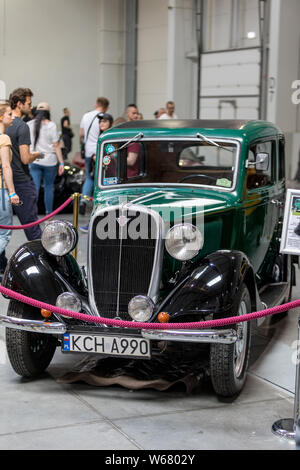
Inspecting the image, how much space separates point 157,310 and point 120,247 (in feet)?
1.56

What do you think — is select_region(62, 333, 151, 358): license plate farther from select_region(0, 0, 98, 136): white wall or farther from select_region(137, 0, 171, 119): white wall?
select_region(0, 0, 98, 136): white wall

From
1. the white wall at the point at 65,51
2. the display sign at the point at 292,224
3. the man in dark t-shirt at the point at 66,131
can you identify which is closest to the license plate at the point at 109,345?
the display sign at the point at 292,224

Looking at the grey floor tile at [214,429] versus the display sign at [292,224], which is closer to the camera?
the grey floor tile at [214,429]

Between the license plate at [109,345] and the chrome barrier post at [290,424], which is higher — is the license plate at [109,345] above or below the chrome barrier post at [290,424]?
above

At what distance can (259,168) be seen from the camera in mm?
5434

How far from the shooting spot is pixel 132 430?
3.87 meters

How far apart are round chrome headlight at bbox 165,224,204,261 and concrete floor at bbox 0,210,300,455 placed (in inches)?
34.0

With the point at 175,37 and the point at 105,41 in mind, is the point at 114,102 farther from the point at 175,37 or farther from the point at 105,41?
the point at 175,37

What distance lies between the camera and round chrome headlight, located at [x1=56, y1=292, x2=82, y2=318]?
4.46m

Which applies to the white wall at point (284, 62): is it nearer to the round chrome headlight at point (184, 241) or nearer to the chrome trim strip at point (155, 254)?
the chrome trim strip at point (155, 254)

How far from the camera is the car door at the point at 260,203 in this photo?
537cm

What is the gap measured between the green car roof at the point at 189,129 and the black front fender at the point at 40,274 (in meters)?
1.26

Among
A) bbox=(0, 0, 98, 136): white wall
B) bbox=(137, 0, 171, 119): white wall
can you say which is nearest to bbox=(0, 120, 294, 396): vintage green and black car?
bbox=(137, 0, 171, 119): white wall
